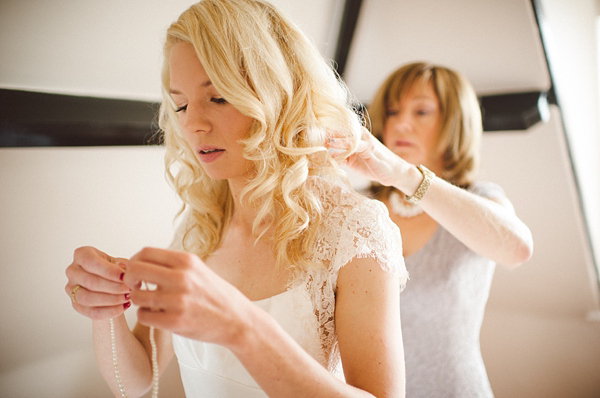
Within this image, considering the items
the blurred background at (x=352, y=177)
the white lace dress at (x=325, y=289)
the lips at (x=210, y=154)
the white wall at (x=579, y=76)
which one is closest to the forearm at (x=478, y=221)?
the white lace dress at (x=325, y=289)

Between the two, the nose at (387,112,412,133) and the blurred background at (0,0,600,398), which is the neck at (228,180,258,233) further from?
the nose at (387,112,412,133)

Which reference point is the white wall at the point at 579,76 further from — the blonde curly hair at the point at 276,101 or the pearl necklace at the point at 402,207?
the blonde curly hair at the point at 276,101

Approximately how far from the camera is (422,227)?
69.4 inches

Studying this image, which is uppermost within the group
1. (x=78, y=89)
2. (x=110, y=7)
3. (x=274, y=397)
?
(x=110, y=7)

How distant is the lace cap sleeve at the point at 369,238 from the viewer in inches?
39.2

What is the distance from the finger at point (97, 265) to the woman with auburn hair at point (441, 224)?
0.68 metres

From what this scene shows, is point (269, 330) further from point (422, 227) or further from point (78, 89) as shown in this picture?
point (422, 227)

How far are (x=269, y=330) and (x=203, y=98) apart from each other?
22.0 inches

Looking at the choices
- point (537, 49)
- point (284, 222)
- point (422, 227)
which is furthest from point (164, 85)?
point (537, 49)

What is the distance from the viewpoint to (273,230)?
121cm

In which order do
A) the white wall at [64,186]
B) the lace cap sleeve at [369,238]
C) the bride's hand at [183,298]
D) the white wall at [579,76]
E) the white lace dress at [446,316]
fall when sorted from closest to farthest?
1. the bride's hand at [183,298]
2. the lace cap sleeve at [369,238]
3. the white wall at [64,186]
4. the white lace dress at [446,316]
5. the white wall at [579,76]

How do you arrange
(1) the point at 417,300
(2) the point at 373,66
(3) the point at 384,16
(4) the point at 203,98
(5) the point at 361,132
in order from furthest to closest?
(2) the point at 373,66
(3) the point at 384,16
(1) the point at 417,300
(5) the point at 361,132
(4) the point at 203,98

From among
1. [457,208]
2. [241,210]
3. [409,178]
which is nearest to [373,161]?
[409,178]

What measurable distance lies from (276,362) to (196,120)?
1.82 ft
